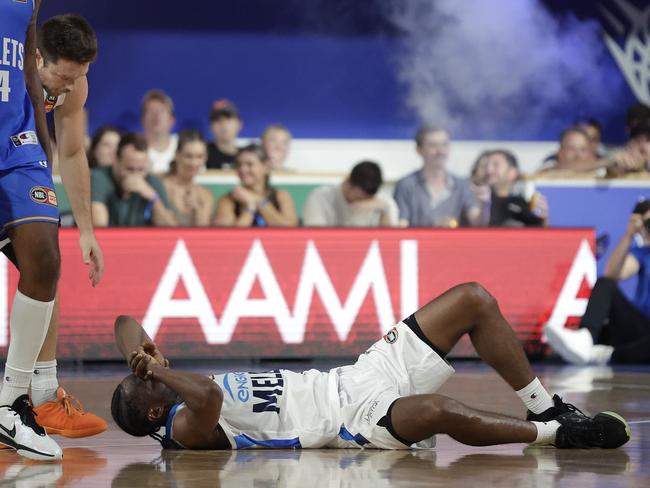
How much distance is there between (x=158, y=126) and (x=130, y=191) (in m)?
1.14

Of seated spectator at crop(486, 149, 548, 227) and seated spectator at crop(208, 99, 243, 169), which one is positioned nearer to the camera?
seated spectator at crop(486, 149, 548, 227)

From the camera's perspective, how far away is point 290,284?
31.0ft

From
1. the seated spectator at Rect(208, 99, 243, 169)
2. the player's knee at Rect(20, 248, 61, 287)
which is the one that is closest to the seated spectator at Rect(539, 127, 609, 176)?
the seated spectator at Rect(208, 99, 243, 169)

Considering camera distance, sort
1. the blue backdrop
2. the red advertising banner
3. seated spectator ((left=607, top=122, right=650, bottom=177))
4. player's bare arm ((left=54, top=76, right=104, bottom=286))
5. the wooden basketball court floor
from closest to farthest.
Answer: the wooden basketball court floor
player's bare arm ((left=54, top=76, right=104, bottom=286))
the red advertising banner
seated spectator ((left=607, top=122, right=650, bottom=177))
the blue backdrop

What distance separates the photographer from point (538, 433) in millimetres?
4770

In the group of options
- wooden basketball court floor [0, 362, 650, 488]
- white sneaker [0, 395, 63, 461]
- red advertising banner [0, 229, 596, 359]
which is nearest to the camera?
wooden basketball court floor [0, 362, 650, 488]

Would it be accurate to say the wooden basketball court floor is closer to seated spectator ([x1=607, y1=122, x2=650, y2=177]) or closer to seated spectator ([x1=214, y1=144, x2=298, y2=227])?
seated spectator ([x1=214, y1=144, x2=298, y2=227])

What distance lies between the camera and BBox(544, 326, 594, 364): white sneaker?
9.52 m

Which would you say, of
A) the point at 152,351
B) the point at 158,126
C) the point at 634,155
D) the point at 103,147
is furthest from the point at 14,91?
the point at 634,155

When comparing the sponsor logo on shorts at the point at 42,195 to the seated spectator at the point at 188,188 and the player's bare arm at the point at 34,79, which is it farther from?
the seated spectator at the point at 188,188

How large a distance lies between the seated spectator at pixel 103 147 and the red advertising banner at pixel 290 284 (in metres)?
1.29

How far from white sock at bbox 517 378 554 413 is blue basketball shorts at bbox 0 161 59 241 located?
1.99 metres

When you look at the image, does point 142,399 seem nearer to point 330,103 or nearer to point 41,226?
point 41,226

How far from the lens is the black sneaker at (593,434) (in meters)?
4.82
